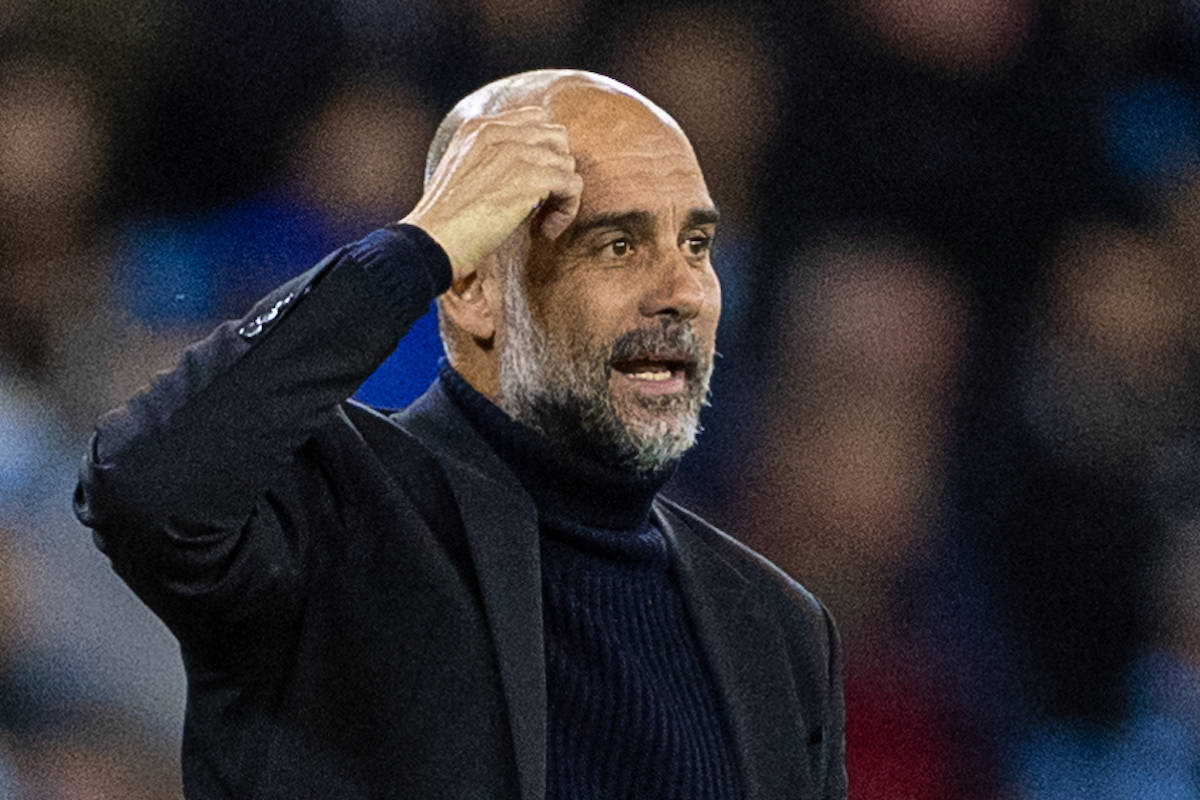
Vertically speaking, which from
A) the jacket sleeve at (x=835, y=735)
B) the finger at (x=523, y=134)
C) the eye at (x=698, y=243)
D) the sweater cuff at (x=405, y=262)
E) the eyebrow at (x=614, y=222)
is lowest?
Result: the jacket sleeve at (x=835, y=735)

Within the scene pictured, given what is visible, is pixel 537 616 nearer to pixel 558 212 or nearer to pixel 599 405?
pixel 599 405

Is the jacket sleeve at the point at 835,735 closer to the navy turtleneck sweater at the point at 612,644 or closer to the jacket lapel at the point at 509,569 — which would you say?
the navy turtleneck sweater at the point at 612,644

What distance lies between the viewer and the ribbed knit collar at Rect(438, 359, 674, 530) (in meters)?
1.48

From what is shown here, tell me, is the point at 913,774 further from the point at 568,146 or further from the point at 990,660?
the point at 568,146

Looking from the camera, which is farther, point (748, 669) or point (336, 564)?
point (748, 669)

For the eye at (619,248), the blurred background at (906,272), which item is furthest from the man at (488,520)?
the blurred background at (906,272)

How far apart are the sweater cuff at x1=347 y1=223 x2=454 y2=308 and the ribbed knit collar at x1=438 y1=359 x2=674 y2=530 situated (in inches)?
9.7

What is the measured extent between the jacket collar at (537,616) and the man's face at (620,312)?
87 millimetres

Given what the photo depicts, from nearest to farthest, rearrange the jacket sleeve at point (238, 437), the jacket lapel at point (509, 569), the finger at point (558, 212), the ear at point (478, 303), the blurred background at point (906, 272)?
the jacket sleeve at point (238, 437), the jacket lapel at point (509, 569), the finger at point (558, 212), the ear at point (478, 303), the blurred background at point (906, 272)

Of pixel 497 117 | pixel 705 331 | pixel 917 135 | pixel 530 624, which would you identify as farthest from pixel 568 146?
pixel 917 135

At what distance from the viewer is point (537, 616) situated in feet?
4.45

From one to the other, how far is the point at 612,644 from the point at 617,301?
295 millimetres

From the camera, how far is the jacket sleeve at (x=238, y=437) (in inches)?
45.2

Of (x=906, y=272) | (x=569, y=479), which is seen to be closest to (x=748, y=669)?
(x=569, y=479)
